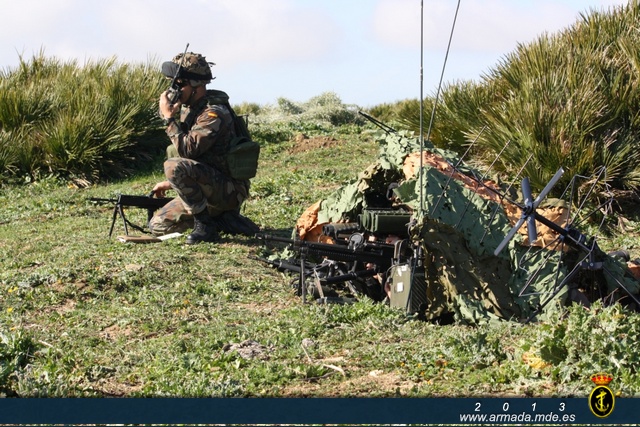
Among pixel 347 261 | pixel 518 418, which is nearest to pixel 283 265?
pixel 347 261

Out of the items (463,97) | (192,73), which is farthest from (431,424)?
(463,97)

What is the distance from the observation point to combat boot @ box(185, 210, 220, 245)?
34.7ft

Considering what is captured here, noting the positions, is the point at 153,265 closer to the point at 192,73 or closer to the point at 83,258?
the point at 83,258

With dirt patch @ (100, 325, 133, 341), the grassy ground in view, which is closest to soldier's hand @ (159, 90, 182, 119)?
the grassy ground

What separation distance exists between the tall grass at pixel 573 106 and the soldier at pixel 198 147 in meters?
3.94

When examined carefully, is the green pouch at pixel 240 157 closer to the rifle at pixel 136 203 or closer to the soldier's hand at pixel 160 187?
the soldier's hand at pixel 160 187

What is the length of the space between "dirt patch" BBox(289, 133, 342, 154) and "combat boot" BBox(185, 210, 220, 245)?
7433 mm

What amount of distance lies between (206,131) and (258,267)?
1666mm

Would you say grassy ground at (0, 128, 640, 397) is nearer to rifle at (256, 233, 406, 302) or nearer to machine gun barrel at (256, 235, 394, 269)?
rifle at (256, 233, 406, 302)

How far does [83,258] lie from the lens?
9844 mm

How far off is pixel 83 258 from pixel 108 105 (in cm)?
838

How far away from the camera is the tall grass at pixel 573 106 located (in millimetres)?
12453

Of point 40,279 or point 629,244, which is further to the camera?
point 629,244

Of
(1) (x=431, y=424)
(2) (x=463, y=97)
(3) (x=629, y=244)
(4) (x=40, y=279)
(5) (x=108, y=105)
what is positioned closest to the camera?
(1) (x=431, y=424)
